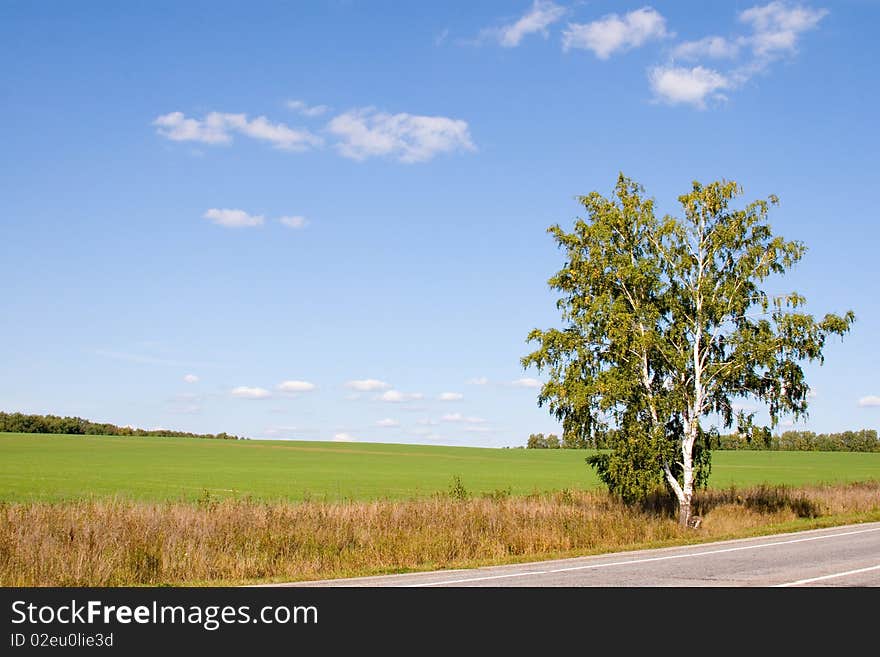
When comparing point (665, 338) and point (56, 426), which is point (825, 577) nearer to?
point (665, 338)

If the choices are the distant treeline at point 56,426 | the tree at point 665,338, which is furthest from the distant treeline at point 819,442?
the tree at point 665,338

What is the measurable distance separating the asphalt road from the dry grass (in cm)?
202

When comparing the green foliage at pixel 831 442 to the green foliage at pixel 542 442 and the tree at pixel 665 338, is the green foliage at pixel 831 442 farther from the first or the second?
the tree at pixel 665 338

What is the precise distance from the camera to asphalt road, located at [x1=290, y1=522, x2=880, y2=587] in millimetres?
14242

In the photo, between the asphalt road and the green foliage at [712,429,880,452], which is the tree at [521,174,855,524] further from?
the green foliage at [712,429,880,452]

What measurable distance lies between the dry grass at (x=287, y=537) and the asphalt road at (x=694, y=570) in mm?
2025

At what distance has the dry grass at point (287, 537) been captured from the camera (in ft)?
53.8

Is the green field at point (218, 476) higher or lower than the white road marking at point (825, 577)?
lower

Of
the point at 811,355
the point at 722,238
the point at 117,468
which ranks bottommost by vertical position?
the point at 117,468
